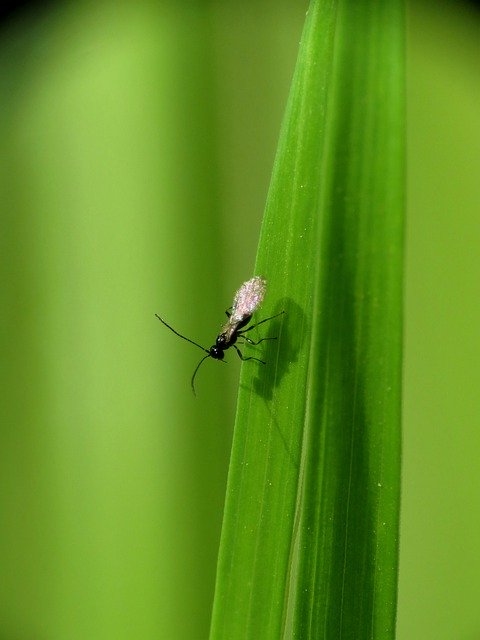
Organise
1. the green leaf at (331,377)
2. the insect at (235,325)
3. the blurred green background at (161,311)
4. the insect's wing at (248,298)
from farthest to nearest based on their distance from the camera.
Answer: the blurred green background at (161,311) → the insect at (235,325) → the insect's wing at (248,298) → the green leaf at (331,377)

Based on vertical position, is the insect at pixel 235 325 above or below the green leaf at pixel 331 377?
above

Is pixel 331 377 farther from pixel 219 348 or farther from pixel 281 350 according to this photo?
pixel 219 348

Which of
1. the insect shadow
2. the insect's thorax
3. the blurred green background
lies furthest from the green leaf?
the blurred green background

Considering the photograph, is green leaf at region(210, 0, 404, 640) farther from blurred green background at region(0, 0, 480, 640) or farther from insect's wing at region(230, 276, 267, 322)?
blurred green background at region(0, 0, 480, 640)

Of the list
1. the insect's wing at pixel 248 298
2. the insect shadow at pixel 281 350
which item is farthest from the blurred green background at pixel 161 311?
the insect shadow at pixel 281 350

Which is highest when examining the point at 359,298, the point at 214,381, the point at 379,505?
the point at 214,381

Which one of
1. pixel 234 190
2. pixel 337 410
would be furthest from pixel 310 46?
pixel 234 190

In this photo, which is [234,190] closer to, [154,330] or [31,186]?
[154,330]

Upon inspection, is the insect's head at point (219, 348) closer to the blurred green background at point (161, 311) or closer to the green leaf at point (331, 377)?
the blurred green background at point (161, 311)
